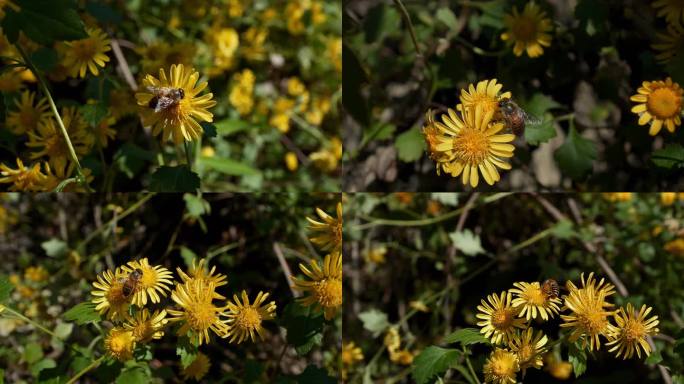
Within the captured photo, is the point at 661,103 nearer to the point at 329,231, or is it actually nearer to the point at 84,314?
the point at 329,231

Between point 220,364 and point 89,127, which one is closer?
point 89,127

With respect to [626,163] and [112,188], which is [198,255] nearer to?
[112,188]

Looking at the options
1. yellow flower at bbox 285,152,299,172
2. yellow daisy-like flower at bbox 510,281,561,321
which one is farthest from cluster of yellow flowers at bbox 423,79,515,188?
yellow flower at bbox 285,152,299,172

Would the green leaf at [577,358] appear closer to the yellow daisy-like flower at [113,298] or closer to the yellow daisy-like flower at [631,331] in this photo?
the yellow daisy-like flower at [631,331]

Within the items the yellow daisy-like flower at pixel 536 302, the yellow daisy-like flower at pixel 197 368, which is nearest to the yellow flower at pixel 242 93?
the yellow daisy-like flower at pixel 197 368

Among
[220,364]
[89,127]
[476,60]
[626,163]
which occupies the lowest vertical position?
[220,364]

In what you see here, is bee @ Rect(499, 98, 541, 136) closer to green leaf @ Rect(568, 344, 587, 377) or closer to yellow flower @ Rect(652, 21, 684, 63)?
→ green leaf @ Rect(568, 344, 587, 377)

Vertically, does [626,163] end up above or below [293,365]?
above

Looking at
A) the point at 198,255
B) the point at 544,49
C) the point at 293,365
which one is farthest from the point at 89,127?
the point at 544,49
